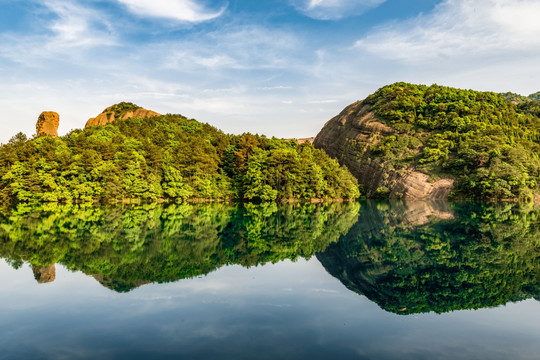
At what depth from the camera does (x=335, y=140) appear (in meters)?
105

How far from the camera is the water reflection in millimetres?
11156

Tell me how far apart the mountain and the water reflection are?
4461 cm

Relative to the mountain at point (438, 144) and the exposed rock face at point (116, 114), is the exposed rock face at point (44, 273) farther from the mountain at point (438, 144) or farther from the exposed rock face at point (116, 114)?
the exposed rock face at point (116, 114)

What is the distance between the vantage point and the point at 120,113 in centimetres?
12194

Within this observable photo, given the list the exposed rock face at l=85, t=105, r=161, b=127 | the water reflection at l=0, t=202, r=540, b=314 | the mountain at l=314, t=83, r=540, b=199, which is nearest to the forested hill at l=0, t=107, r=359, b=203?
the mountain at l=314, t=83, r=540, b=199

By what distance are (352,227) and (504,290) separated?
16.1m

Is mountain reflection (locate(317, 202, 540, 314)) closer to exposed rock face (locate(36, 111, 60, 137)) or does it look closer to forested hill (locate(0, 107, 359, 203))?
forested hill (locate(0, 107, 359, 203))

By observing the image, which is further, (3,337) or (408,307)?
(408,307)

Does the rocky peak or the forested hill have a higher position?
the rocky peak

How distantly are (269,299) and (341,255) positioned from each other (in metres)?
6.90

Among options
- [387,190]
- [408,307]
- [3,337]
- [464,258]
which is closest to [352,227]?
[464,258]

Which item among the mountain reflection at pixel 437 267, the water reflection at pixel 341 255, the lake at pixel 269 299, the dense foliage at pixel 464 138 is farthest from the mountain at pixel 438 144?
the lake at pixel 269 299

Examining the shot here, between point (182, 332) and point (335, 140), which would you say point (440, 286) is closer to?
point (182, 332)

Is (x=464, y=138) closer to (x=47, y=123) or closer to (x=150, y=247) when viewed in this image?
(x=150, y=247)
